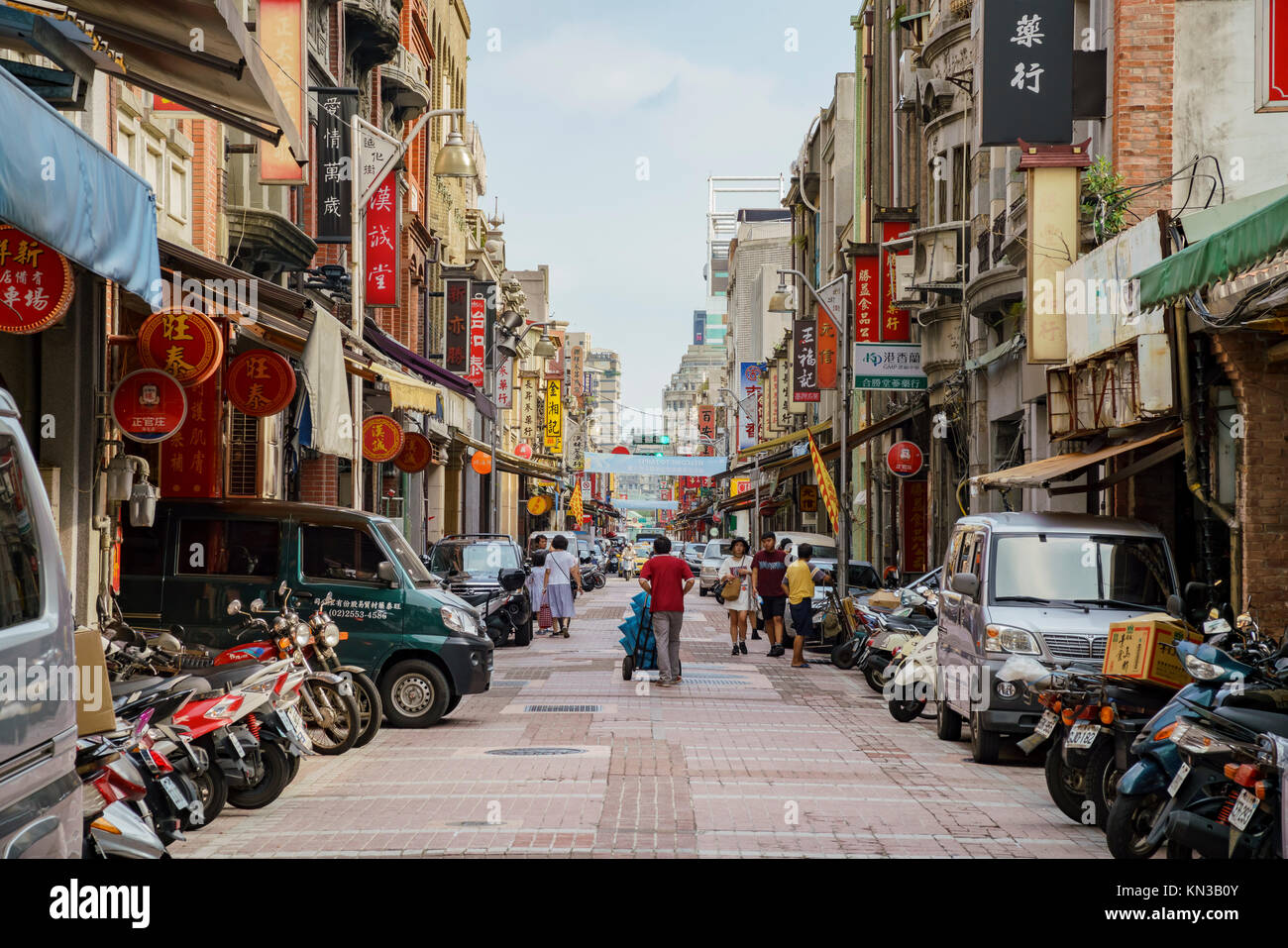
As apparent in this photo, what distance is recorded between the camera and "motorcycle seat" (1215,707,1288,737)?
7555 mm

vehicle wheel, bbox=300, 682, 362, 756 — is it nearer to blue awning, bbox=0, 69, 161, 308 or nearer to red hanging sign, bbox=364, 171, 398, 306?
blue awning, bbox=0, 69, 161, 308

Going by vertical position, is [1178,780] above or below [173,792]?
above

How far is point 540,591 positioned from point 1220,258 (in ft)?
67.9

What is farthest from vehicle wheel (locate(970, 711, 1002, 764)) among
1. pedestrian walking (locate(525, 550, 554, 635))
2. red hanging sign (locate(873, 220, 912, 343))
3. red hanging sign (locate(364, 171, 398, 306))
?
red hanging sign (locate(873, 220, 912, 343))

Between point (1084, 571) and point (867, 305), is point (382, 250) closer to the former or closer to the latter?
point (867, 305)

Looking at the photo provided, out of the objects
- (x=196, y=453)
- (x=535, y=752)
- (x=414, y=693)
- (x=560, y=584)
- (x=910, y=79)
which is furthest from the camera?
(x=910, y=79)

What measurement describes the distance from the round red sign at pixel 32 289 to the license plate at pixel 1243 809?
27.7 ft

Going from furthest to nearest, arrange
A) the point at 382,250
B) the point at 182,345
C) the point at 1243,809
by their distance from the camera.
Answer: the point at 382,250 → the point at 182,345 → the point at 1243,809

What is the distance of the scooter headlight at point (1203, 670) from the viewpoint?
8.09m

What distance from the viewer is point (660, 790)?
11.1 m

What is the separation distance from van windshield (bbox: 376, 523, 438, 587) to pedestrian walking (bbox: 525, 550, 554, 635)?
13.6 metres

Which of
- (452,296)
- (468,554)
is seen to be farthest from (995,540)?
(452,296)

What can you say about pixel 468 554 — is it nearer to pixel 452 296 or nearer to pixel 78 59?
pixel 78 59

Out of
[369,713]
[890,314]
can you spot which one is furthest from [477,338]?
[369,713]
